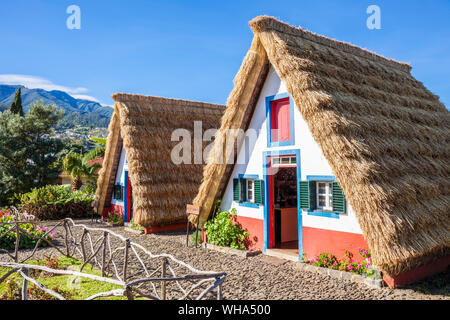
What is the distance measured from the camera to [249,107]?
9984 millimetres

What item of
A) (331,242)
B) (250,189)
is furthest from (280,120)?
(331,242)

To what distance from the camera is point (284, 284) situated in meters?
6.91

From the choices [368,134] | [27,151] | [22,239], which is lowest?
[22,239]

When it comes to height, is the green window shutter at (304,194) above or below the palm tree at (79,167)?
below

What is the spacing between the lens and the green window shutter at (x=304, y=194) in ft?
27.5

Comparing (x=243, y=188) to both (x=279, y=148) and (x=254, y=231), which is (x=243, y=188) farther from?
(x=279, y=148)

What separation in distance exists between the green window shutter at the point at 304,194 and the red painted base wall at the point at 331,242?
57cm

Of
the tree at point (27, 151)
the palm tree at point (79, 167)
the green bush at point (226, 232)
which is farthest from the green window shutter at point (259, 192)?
the tree at point (27, 151)

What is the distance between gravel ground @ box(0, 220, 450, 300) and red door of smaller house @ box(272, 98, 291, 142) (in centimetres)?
329

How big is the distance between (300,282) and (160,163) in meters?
8.45

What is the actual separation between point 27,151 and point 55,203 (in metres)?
5.56

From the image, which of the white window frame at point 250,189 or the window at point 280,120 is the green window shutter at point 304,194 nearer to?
the window at point 280,120

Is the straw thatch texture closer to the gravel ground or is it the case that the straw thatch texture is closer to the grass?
the gravel ground
